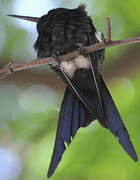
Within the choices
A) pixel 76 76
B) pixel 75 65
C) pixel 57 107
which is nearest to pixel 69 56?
pixel 75 65

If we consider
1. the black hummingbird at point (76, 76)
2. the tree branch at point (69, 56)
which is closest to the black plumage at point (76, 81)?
the black hummingbird at point (76, 76)

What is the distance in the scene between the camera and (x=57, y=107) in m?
5.34

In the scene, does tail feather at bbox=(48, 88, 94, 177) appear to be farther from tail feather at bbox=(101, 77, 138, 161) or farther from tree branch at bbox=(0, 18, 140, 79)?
tree branch at bbox=(0, 18, 140, 79)

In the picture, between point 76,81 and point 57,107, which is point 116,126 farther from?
point 57,107

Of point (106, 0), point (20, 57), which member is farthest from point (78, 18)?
point (20, 57)

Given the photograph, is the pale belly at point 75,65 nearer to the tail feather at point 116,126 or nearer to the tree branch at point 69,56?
the tail feather at point 116,126

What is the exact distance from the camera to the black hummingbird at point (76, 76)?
3.82 metres

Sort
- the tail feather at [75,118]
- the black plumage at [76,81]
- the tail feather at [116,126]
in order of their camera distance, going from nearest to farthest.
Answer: the tail feather at [116,126] → the black plumage at [76,81] → the tail feather at [75,118]

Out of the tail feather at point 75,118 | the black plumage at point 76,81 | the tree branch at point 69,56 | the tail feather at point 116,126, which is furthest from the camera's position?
the tail feather at point 75,118

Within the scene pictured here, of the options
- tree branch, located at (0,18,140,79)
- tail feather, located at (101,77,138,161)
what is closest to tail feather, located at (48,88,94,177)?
tail feather, located at (101,77,138,161)

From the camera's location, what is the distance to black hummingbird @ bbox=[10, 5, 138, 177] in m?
3.82

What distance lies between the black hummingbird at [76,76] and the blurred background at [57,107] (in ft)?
2.28

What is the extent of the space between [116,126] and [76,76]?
2.32 feet

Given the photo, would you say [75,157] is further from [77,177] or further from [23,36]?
[23,36]
